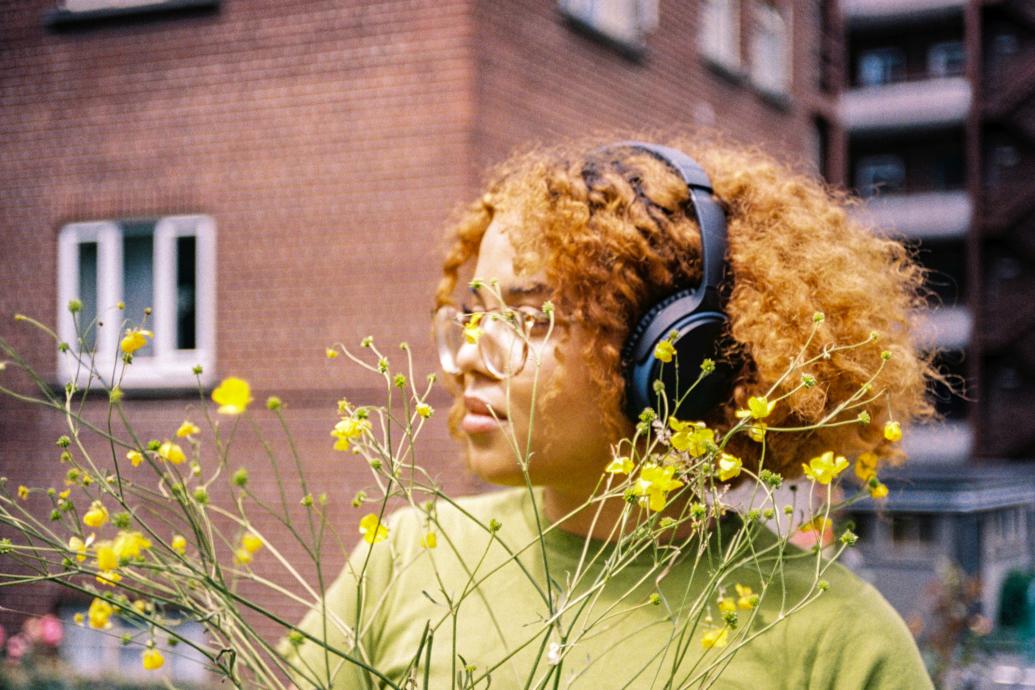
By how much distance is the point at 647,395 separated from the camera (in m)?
1.40

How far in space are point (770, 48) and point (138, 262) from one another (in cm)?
565

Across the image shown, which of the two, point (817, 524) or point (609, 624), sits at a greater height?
point (817, 524)

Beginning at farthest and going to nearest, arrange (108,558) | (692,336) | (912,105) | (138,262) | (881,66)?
(881,66) → (912,105) → (138,262) → (692,336) → (108,558)

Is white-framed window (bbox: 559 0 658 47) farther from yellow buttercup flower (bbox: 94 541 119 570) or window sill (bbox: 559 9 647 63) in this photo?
yellow buttercup flower (bbox: 94 541 119 570)

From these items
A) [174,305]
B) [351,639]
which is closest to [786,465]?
[351,639]

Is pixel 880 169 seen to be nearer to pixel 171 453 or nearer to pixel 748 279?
pixel 748 279

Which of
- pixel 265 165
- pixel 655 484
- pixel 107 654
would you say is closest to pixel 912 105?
pixel 265 165

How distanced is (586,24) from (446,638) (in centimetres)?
608

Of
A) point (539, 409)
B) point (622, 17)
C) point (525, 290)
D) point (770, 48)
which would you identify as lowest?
point (539, 409)

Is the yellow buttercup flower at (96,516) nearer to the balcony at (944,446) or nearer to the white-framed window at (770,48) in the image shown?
the white-framed window at (770,48)

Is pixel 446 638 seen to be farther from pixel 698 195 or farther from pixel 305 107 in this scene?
pixel 305 107

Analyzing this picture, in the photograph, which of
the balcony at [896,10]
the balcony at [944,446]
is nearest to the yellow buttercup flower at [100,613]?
the balcony at [944,446]

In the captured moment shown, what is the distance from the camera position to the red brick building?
253 inches

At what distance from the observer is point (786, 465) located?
1.50 metres
